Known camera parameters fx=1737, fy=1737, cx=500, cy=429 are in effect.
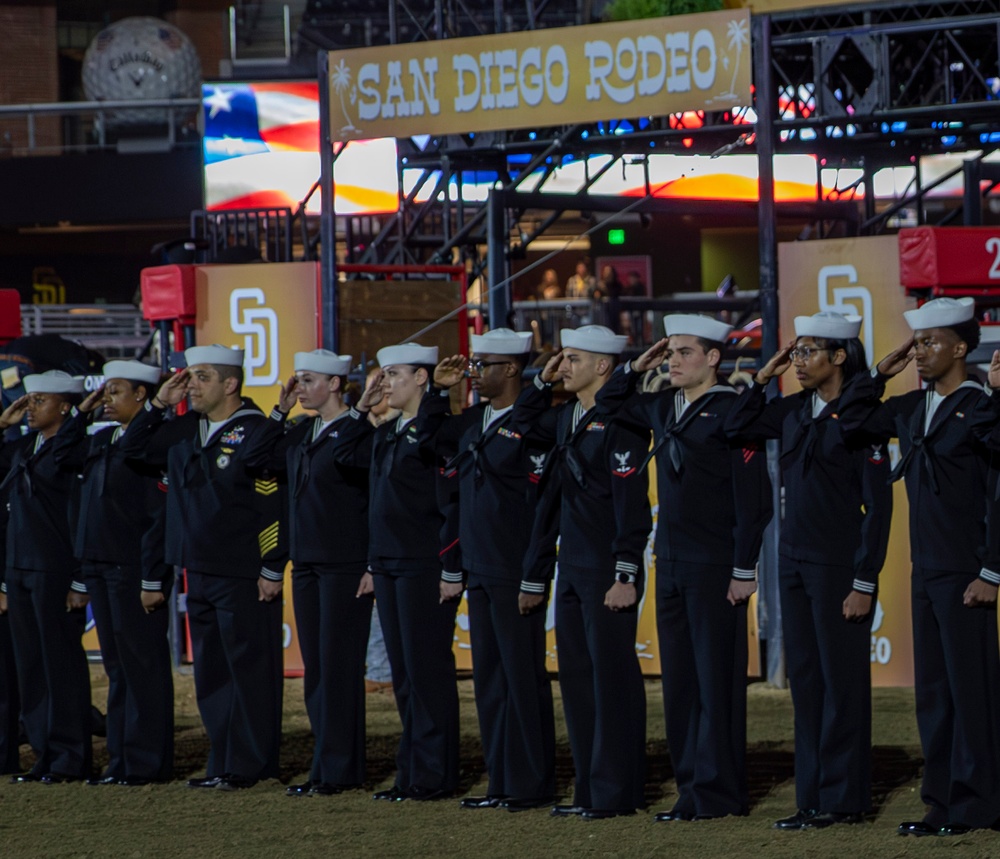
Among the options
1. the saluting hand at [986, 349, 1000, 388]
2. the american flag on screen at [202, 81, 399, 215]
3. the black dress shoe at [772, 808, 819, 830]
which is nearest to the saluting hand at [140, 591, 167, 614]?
the black dress shoe at [772, 808, 819, 830]

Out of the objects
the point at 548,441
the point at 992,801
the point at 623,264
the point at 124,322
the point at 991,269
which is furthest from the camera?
the point at 623,264

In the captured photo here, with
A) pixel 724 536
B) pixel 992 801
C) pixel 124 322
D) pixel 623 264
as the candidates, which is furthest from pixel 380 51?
pixel 623 264

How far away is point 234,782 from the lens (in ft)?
27.4

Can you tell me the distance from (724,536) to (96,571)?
11.0 feet

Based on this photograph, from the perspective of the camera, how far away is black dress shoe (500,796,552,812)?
759 cm

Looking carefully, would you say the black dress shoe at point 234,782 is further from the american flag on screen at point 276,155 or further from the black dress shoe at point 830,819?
the american flag on screen at point 276,155

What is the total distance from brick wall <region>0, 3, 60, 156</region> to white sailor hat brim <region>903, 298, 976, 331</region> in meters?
24.1

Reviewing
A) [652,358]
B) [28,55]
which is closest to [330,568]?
[652,358]

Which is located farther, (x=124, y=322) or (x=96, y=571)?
(x=124, y=322)

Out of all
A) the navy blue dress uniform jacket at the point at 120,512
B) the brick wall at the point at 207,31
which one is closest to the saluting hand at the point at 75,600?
the navy blue dress uniform jacket at the point at 120,512

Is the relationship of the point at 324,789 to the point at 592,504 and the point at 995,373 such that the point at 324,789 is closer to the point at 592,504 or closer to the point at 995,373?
the point at 592,504

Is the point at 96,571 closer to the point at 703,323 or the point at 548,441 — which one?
the point at 548,441

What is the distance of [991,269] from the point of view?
10.9 meters

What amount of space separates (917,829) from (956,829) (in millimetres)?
147
